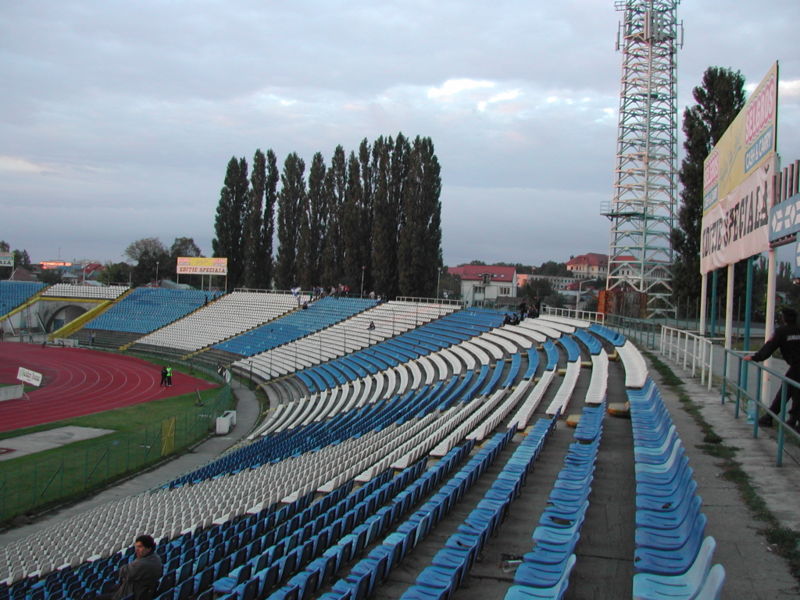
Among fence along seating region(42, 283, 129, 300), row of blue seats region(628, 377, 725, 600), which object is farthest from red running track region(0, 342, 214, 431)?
row of blue seats region(628, 377, 725, 600)

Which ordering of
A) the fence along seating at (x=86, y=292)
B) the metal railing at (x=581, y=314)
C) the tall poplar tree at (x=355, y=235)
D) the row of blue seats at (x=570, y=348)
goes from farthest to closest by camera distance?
the fence along seating at (x=86, y=292) < the tall poplar tree at (x=355, y=235) < the metal railing at (x=581, y=314) < the row of blue seats at (x=570, y=348)

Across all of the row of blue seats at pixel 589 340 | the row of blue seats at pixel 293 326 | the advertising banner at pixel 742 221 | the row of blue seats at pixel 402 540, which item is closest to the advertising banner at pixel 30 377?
the row of blue seats at pixel 293 326

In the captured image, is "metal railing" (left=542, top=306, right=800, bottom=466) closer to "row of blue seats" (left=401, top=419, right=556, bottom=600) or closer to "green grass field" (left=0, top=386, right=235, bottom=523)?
"row of blue seats" (left=401, top=419, right=556, bottom=600)

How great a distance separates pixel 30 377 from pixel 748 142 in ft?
99.4

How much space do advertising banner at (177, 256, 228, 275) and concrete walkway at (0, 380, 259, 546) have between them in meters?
29.8

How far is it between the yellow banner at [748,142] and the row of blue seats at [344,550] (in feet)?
22.2

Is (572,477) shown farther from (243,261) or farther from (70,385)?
(243,261)

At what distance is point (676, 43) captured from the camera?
136ft

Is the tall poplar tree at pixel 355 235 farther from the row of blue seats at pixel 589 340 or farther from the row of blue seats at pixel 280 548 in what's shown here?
the row of blue seats at pixel 280 548

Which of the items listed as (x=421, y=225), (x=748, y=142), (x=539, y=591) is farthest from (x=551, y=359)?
(x=421, y=225)

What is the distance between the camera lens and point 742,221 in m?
11.4

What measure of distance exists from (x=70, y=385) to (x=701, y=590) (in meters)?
32.6

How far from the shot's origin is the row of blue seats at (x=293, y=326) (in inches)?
1531

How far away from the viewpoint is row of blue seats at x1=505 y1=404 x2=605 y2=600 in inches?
179
